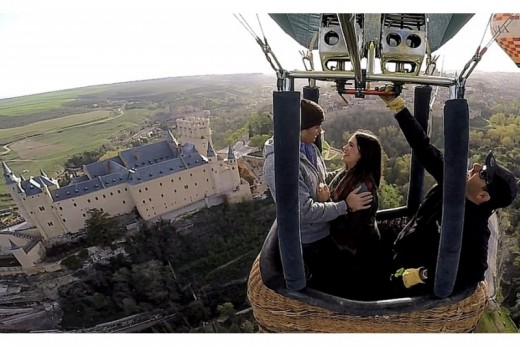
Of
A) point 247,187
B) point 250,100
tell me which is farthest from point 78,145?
point 250,100

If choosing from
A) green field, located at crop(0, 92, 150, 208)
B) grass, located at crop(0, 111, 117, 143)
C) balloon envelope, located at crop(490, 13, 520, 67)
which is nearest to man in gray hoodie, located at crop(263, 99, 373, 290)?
balloon envelope, located at crop(490, 13, 520, 67)

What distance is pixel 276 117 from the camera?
1.27ft

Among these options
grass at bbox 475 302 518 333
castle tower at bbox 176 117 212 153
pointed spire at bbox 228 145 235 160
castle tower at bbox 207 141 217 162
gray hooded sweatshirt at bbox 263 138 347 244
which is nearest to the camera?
gray hooded sweatshirt at bbox 263 138 347 244

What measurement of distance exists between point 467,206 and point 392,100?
0.18m

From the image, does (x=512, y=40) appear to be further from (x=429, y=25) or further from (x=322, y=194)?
(x=322, y=194)

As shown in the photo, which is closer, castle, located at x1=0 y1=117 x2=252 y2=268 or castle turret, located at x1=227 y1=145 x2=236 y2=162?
castle, located at x1=0 y1=117 x2=252 y2=268

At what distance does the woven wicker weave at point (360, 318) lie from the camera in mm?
446

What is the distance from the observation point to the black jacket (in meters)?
0.46

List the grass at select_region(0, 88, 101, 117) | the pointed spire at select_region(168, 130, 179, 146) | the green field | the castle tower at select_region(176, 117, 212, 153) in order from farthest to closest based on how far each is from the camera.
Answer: the pointed spire at select_region(168, 130, 179, 146)
the castle tower at select_region(176, 117, 212, 153)
the green field
the grass at select_region(0, 88, 101, 117)

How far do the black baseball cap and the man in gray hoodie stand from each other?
15cm

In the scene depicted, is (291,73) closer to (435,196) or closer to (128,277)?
(435,196)

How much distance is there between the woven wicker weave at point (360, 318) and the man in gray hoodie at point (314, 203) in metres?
0.08

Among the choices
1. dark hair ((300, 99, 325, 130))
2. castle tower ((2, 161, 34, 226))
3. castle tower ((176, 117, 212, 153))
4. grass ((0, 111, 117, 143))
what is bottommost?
castle tower ((2, 161, 34, 226))

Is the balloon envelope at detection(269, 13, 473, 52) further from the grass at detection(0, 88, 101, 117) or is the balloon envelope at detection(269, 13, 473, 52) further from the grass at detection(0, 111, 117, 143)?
the grass at detection(0, 111, 117, 143)
